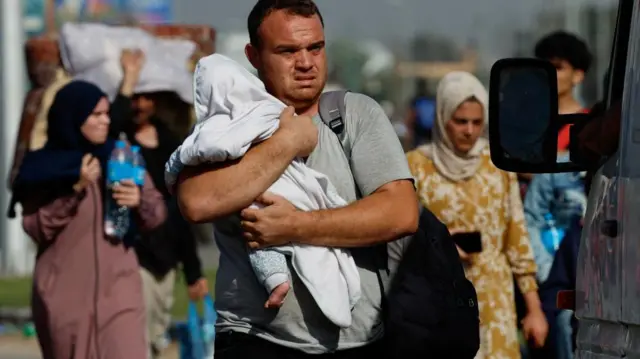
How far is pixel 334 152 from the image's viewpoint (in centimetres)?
509

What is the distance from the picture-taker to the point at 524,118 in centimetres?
469

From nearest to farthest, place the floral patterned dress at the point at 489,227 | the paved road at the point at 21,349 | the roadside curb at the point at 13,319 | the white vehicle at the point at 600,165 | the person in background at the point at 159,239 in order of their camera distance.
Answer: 1. the white vehicle at the point at 600,165
2. the floral patterned dress at the point at 489,227
3. the person in background at the point at 159,239
4. the paved road at the point at 21,349
5. the roadside curb at the point at 13,319

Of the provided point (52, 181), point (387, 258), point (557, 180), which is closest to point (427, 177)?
point (557, 180)

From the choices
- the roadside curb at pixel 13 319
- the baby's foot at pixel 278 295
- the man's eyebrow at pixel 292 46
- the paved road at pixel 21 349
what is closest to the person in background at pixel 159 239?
the paved road at pixel 21 349

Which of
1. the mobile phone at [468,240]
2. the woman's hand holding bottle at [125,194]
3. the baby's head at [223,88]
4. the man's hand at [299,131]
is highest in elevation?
the baby's head at [223,88]

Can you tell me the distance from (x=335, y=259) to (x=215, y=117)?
55 cm

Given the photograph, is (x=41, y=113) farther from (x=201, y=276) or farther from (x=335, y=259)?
(x=335, y=259)

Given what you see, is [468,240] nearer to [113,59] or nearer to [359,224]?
[359,224]

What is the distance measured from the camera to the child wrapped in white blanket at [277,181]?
489cm

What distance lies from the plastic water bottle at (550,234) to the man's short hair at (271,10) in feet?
10.8

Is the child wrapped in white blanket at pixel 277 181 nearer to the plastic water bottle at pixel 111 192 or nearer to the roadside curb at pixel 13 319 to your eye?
the plastic water bottle at pixel 111 192

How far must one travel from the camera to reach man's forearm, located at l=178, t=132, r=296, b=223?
4.93 m

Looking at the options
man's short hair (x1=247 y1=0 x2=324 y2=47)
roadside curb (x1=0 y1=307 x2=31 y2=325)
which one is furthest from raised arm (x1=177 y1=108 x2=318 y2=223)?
roadside curb (x1=0 y1=307 x2=31 y2=325)

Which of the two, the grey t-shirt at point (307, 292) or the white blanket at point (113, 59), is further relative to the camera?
the white blanket at point (113, 59)
